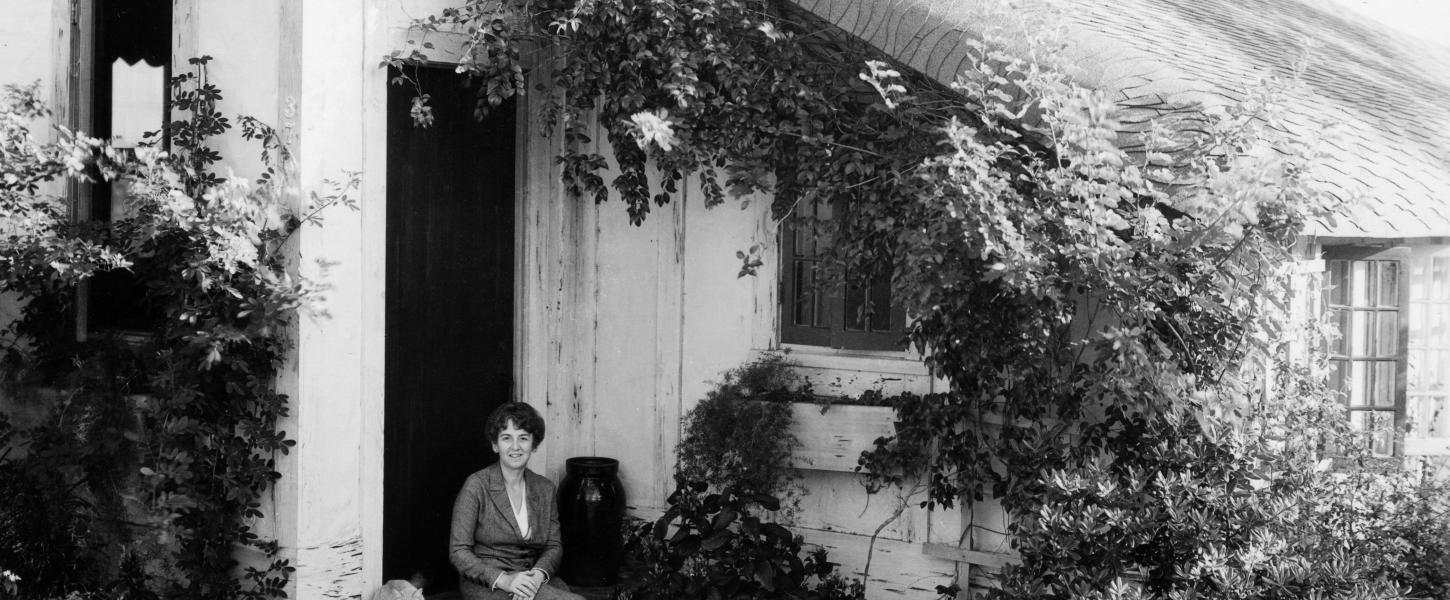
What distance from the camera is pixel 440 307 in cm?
627

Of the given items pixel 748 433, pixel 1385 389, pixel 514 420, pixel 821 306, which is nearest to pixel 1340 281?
pixel 1385 389

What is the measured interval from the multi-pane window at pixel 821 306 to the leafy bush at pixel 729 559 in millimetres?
873

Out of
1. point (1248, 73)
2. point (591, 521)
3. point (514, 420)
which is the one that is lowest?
point (591, 521)

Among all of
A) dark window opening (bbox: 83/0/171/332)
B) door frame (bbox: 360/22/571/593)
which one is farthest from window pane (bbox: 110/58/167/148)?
door frame (bbox: 360/22/571/593)

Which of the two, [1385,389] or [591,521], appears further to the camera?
[591,521]

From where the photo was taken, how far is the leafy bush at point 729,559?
18.8ft

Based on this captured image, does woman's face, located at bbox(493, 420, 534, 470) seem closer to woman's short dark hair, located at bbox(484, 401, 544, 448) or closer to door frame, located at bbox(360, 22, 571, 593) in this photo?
woman's short dark hair, located at bbox(484, 401, 544, 448)

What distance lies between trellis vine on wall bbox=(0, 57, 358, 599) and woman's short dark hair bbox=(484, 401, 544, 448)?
85 centimetres

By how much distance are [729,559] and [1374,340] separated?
3149 mm

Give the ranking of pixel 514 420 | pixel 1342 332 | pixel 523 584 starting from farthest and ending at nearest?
pixel 1342 332 → pixel 514 420 → pixel 523 584

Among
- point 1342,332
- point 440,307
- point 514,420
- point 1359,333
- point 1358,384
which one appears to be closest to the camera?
point 514,420

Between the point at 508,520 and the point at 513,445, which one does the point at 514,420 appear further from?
the point at 508,520

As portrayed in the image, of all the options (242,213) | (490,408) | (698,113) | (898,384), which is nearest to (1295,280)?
(898,384)

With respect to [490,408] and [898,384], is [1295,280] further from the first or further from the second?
[490,408]
